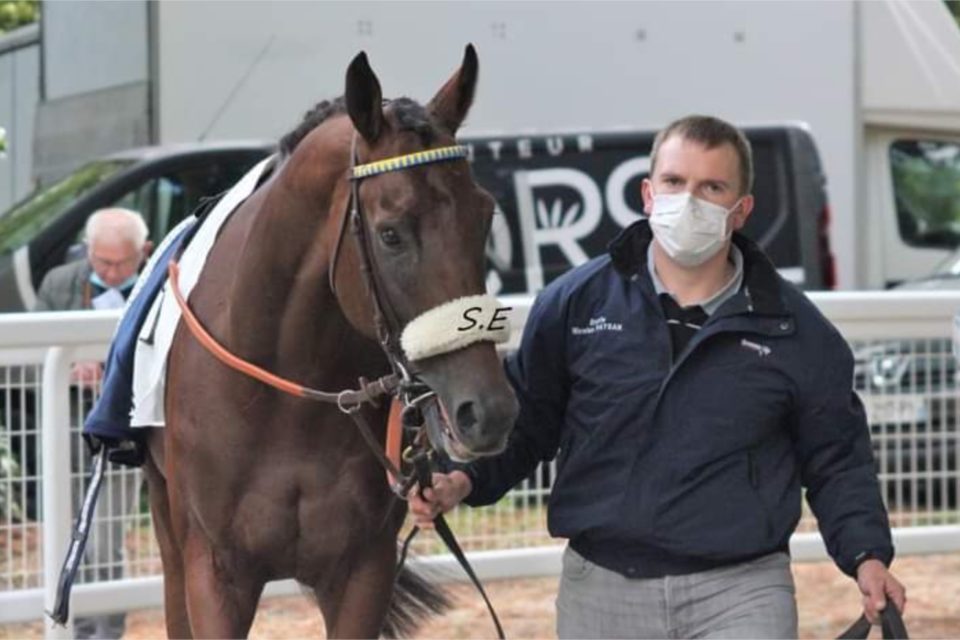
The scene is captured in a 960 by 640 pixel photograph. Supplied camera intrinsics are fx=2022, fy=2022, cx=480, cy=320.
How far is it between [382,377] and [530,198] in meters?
6.91

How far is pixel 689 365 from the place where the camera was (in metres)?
3.83

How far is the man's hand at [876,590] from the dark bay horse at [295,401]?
1075 mm

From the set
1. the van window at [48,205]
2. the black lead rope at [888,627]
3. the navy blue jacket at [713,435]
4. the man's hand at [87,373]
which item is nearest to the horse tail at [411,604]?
the navy blue jacket at [713,435]

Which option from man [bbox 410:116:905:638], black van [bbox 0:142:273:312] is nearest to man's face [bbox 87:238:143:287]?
black van [bbox 0:142:273:312]

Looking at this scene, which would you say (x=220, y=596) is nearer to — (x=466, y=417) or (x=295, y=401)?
(x=295, y=401)

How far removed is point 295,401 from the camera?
4328 mm

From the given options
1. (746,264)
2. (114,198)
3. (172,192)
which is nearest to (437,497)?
(746,264)

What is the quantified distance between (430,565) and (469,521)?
39.4 inches

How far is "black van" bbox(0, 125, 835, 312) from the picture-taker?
1042 centimetres

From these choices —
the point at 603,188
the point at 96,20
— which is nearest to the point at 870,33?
the point at 603,188

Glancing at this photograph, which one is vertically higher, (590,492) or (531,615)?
(590,492)

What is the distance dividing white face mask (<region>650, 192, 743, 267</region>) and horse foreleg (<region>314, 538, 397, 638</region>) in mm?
1047

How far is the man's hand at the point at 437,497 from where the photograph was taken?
3.98 meters

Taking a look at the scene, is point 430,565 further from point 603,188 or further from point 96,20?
point 96,20
